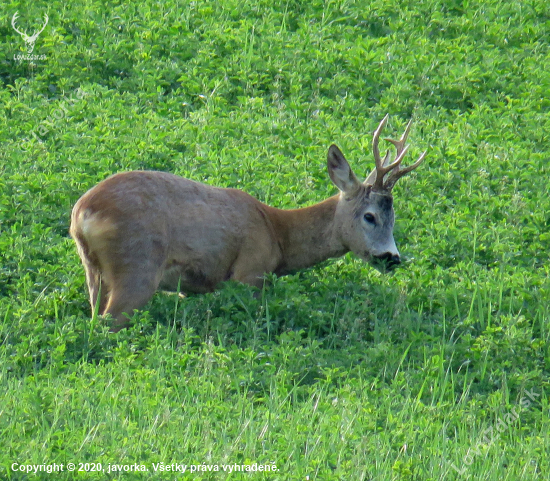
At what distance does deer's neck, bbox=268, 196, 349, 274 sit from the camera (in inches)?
307

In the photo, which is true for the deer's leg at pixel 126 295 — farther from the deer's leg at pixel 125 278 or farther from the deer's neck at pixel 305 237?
the deer's neck at pixel 305 237

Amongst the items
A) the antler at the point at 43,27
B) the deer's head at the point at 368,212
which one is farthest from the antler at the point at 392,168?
the antler at the point at 43,27

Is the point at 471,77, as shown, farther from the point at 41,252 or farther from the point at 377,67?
the point at 41,252

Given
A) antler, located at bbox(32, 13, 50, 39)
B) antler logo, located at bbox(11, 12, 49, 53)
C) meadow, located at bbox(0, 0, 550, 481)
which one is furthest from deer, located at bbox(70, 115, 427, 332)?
antler, located at bbox(32, 13, 50, 39)

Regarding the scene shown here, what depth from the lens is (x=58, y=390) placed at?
5.30 m

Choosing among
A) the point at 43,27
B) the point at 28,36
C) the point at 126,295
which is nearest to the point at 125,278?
the point at 126,295

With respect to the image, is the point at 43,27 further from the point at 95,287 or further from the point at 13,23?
the point at 95,287

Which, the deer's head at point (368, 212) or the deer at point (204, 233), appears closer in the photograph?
the deer at point (204, 233)

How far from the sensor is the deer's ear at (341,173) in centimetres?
785

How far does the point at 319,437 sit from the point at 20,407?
1.62 m

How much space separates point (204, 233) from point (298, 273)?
990 mm

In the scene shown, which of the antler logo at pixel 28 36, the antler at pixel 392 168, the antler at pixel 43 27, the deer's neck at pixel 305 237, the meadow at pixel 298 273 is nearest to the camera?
the meadow at pixel 298 273

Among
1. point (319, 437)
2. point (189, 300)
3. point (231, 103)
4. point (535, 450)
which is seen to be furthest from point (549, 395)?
point (231, 103)

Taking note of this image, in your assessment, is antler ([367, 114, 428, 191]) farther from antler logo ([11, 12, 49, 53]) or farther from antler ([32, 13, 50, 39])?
antler ([32, 13, 50, 39])
